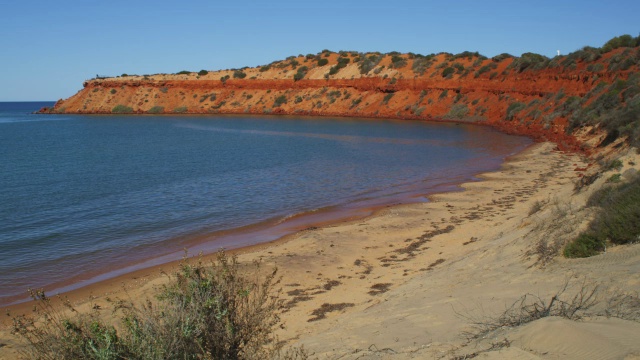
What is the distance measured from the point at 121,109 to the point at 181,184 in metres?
73.4

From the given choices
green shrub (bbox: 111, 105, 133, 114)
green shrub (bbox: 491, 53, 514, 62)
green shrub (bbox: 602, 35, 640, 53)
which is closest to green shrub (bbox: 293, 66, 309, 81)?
green shrub (bbox: 111, 105, 133, 114)

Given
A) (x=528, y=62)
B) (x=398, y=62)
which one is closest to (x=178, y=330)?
(x=528, y=62)

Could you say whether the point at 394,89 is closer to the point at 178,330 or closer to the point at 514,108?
the point at 514,108

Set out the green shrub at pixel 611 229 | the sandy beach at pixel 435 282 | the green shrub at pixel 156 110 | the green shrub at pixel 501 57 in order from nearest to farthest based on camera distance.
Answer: the sandy beach at pixel 435 282 < the green shrub at pixel 611 229 < the green shrub at pixel 501 57 < the green shrub at pixel 156 110

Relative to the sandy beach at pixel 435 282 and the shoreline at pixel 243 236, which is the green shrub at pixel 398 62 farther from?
the sandy beach at pixel 435 282

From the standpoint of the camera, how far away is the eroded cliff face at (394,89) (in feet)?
148

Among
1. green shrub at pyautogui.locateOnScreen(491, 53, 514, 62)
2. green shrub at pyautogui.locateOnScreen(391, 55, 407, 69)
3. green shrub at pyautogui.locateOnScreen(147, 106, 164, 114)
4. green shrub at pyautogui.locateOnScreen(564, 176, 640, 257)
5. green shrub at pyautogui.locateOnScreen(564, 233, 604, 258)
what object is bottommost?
green shrub at pyautogui.locateOnScreen(564, 233, 604, 258)

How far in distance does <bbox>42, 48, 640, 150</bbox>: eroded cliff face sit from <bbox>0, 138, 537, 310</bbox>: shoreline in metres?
17.0

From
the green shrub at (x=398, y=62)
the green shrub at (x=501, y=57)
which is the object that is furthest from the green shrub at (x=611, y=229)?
the green shrub at (x=398, y=62)

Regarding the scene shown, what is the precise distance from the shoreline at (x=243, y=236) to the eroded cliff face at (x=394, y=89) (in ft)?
55.9

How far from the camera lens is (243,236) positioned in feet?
52.6

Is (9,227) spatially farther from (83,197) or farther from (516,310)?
(516,310)

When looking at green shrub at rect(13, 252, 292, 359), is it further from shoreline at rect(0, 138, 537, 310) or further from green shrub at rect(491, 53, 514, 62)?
green shrub at rect(491, 53, 514, 62)

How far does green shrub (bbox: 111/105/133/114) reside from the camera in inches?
3568
